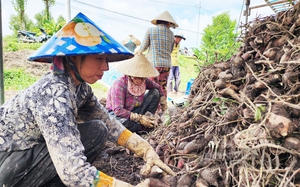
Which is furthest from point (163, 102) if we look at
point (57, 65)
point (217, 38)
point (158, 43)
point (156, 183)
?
point (217, 38)

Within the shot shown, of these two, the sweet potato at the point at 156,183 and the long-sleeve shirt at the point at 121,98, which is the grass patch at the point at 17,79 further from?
the sweet potato at the point at 156,183

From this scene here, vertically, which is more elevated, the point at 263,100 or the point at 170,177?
the point at 263,100

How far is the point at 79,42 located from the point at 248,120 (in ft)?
2.64

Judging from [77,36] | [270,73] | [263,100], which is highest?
[77,36]

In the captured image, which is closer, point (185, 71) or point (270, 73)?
point (270, 73)

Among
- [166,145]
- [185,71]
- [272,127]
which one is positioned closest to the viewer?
[272,127]

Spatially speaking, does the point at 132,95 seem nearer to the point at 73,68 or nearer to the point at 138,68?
the point at 138,68

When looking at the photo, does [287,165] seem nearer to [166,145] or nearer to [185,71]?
[166,145]

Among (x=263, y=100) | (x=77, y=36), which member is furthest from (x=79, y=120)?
(x=263, y=100)

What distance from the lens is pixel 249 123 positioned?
1081 millimetres

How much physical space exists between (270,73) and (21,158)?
1215 mm

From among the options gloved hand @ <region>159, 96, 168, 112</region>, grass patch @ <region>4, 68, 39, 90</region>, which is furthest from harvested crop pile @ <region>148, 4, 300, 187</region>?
grass patch @ <region>4, 68, 39, 90</region>

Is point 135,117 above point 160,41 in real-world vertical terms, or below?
below

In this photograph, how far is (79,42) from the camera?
107 centimetres
